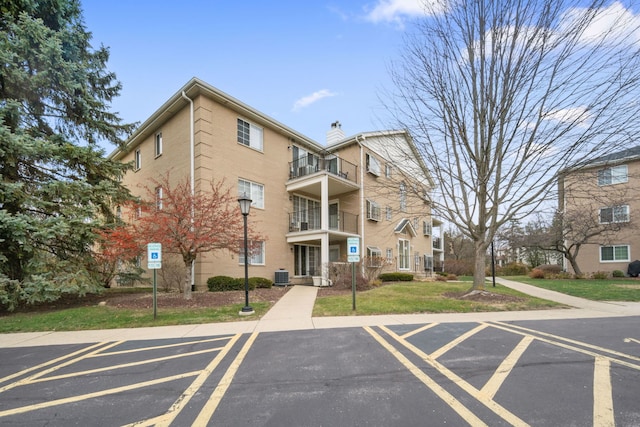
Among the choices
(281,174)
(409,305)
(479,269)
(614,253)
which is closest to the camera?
(409,305)

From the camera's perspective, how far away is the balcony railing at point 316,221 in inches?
720

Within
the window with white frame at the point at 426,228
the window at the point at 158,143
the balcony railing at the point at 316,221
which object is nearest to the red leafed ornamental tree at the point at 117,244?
the window at the point at 158,143

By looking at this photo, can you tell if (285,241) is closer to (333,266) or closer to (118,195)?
(333,266)

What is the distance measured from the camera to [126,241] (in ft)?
33.4

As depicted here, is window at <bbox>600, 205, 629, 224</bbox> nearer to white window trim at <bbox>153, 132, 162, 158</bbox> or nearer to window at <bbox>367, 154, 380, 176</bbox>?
window at <bbox>367, 154, 380, 176</bbox>

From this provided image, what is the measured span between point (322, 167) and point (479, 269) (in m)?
11.3

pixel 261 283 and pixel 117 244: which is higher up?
pixel 117 244

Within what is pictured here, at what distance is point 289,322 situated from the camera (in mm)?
7758

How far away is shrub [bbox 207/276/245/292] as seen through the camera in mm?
13516

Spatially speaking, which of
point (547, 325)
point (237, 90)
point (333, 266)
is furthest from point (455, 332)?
point (237, 90)

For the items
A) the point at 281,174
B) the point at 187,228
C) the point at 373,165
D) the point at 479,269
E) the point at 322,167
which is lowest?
the point at 479,269

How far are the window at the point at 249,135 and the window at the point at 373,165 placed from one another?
7468 mm

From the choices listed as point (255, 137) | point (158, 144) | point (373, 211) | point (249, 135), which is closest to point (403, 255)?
point (373, 211)

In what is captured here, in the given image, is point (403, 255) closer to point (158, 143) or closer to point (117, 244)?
point (158, 143)
